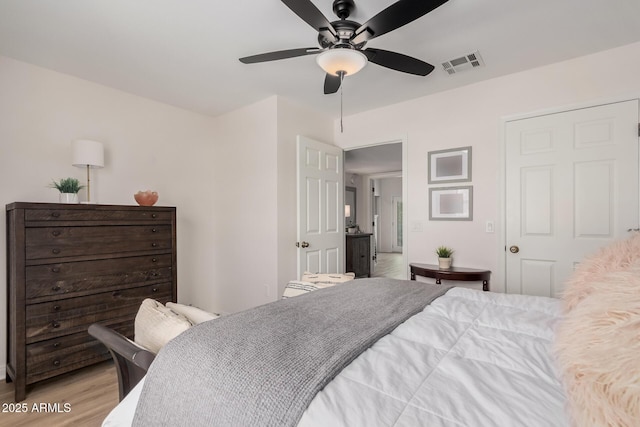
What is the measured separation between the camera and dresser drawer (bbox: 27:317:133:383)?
210 cm

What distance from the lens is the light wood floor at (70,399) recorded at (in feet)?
6.05

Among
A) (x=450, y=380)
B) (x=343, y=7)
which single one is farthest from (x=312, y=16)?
(x=450, y=380)

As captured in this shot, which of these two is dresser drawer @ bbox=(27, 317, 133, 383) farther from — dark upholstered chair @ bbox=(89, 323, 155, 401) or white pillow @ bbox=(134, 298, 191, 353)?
white pillow @ bbox=(134, 298, 191, 353)

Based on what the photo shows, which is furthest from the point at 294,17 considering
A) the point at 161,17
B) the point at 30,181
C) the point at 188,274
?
the point at 188,274

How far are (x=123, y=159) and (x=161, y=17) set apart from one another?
168cm

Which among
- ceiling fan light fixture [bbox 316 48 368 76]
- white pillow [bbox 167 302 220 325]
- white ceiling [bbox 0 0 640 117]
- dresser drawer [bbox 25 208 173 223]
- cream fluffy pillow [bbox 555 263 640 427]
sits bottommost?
white pillow [bbox 167 302 220 325]

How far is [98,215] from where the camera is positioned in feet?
7.95

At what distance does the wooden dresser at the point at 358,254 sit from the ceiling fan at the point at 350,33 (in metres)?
3.79

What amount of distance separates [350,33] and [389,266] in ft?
21.0

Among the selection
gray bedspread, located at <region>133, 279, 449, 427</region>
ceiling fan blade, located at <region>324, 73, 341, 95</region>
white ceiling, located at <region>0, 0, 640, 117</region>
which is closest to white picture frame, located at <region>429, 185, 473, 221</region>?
white ceiling, located at <region>0, 0, 640, 117</region>

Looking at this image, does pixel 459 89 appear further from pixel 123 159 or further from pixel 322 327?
pixel 123 159

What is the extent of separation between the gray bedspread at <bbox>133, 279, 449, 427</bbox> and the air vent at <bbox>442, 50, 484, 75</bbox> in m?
2.29

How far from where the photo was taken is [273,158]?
3.30m

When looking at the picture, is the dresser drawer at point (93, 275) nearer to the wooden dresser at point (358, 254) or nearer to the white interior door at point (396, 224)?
the wooden dresser at point (358, 254)
